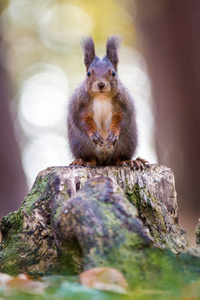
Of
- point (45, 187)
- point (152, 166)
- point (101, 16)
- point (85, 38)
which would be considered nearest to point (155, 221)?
point (152, 166)

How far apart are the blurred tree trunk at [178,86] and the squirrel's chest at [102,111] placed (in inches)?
126

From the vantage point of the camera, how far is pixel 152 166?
295cm

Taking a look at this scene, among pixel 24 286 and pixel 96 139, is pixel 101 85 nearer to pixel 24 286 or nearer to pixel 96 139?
pixel 96 139

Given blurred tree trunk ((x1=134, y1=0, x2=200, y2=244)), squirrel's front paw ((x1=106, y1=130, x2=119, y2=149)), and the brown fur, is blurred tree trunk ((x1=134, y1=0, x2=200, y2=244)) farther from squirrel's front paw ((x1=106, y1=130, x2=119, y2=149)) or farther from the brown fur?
squirrel's front paw ((x1=106, y1=130, x2=119, y2=149))

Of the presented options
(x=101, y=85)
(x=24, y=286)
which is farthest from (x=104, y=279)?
(x=101, y=85)

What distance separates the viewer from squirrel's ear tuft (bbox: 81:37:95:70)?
350cm

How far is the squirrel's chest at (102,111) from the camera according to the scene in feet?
10.9

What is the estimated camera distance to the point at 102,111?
131 inches

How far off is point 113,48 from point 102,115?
1.98 feet

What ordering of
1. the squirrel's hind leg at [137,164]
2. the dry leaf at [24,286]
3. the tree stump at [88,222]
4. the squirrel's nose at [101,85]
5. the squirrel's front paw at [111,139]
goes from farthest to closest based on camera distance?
1. the squirrel's nose at [101,85]
2. the squirrel's front paw at [111,139]
3. the squirrel's hind leg at [137,164]
4. the tree stump at [88,222]
5. the dry leaf at [24,286]

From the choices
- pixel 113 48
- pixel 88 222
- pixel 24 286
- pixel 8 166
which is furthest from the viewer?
pixel 8 166

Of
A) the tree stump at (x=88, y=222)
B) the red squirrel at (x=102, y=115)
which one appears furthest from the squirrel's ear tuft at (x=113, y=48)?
the tree stump at (x=88, y=222)

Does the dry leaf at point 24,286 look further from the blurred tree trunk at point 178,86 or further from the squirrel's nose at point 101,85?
the blurred tree trunk at point 178,86

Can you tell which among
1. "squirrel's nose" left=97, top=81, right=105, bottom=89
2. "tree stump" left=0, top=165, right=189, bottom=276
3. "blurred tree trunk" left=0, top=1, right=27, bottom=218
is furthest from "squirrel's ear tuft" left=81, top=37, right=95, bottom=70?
"blurred tree trunk" left=0, top=1, right=27, bottom=218
